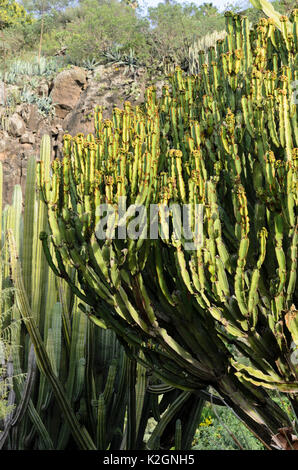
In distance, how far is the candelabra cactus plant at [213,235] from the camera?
3.34 meters

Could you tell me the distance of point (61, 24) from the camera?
27688 millimetres

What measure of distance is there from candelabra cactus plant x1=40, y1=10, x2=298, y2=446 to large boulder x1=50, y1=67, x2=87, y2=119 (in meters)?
12.2

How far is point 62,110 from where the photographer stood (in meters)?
15.8

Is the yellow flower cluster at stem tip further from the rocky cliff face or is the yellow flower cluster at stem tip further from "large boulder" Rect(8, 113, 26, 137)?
"large boulder" Rect(8, 113, 26, 137)

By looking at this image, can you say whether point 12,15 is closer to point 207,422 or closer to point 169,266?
point 207,422

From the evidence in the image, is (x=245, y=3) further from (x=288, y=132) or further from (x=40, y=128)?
(x=288, y=132)

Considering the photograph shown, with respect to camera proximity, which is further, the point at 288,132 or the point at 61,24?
the point at 61,24

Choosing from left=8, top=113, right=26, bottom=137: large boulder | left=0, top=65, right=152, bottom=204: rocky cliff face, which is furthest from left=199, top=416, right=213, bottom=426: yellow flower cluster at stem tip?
left=8, top=113, right=26, bottom=137: large boulder

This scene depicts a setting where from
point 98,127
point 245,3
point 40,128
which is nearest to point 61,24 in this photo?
point 245,3

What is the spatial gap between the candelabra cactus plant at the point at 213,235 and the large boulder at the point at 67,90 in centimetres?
1219

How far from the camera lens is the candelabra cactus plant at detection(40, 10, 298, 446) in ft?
11.0

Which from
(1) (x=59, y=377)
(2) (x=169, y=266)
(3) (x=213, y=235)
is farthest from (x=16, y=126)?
(3) (x=213, y=235)

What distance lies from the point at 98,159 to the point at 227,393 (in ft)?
5.98

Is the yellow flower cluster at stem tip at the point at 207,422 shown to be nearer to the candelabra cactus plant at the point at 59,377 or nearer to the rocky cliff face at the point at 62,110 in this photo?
the candelabra cactus plant at the point at 59,377
